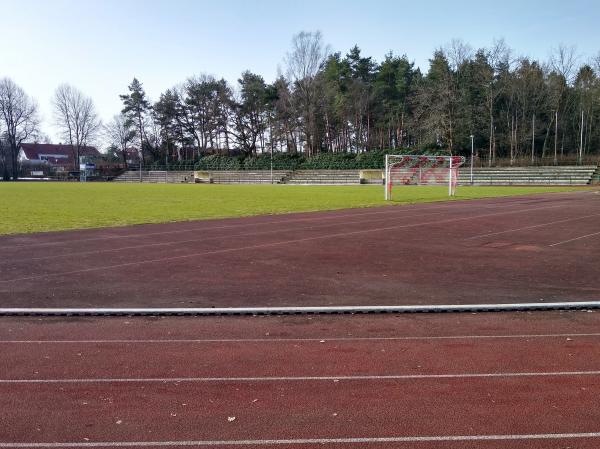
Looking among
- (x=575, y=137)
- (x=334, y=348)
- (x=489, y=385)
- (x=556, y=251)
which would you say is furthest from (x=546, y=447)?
(x=575, y=137)

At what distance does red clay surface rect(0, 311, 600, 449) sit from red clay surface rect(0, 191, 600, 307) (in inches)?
49.8

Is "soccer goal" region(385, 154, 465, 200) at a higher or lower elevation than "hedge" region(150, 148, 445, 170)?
lower

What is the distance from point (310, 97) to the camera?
267 feet

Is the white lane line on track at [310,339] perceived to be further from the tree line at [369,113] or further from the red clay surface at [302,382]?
the tree line at [369,113]

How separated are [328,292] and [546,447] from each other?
512cm

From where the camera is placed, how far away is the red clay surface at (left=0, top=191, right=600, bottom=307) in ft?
27.8

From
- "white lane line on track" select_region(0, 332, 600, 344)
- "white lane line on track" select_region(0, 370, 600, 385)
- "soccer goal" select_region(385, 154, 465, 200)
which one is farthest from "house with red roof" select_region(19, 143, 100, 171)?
"white lane line on track" select_region(0, 370, 600, 385)

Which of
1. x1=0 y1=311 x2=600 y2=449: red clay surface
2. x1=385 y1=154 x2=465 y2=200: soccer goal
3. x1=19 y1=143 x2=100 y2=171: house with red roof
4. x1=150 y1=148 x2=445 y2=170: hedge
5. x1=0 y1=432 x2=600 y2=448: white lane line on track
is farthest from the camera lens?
x1=19 y1=143 x2=100 y2=171: house with red roof

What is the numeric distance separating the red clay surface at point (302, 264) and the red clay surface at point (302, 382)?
127 cm

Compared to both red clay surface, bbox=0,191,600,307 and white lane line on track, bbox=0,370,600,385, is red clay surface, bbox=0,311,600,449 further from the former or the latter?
red clay surface, bbox=0,191,600,307

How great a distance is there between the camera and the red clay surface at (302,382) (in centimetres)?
406

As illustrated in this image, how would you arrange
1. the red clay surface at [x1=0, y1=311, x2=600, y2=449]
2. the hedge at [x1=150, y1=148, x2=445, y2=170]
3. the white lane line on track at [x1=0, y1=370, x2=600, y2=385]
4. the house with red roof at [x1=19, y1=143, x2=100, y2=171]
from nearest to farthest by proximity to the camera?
the red clay surface at [x1=0, y1=311, x2=600, y2=449] < the white lane line on track at [x1=0, y1=370, x2=600, y2=385] < the hedge at [x1=150, y1=148, x2=445, y2=170] < the house with red roof at [x1=19, y1=143, x2=100, y2=171]

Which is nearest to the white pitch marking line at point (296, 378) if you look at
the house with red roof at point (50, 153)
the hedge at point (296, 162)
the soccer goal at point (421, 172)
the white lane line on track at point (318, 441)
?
the white lane line on track at point (318, 441)

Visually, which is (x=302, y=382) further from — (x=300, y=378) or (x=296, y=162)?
(x=296, y=162)
